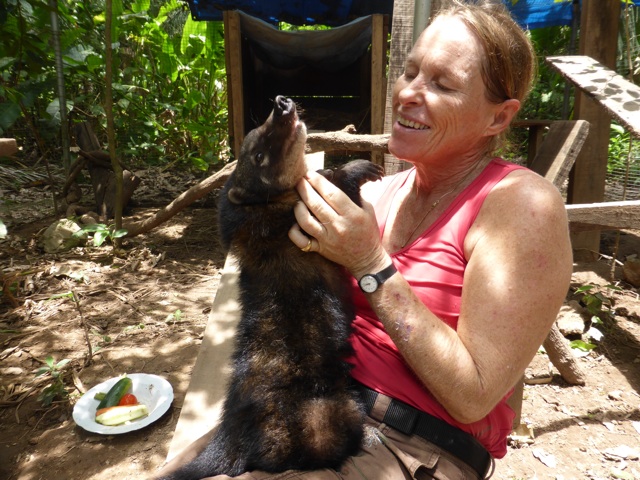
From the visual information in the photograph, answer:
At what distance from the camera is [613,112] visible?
289 cm

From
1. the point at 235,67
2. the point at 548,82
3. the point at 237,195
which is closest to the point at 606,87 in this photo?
the point at 237,195

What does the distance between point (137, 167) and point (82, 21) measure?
3000 millimetres

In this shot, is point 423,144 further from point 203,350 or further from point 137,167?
point 137,167

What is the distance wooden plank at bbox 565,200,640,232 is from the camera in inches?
111

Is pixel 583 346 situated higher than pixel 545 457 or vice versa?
pixel 583 346

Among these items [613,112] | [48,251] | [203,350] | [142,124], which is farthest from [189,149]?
[613,112]

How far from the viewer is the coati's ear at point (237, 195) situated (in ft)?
7.45

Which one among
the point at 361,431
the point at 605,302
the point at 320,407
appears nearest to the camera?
the point at 361,431

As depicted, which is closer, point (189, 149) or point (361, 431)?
point (361, 431)

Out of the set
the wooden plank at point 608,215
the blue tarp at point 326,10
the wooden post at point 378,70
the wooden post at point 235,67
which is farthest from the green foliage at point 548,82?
the wooden plank at point 608,215

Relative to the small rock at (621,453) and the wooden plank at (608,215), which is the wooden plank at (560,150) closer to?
the wooden plank at (608,215)

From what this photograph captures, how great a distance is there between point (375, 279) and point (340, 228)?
21cm

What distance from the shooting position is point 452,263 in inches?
60.8

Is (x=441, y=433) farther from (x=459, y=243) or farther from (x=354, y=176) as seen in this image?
(x=354, y=176)
